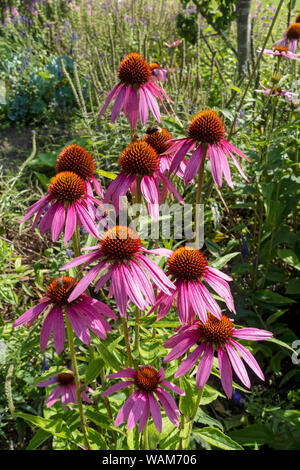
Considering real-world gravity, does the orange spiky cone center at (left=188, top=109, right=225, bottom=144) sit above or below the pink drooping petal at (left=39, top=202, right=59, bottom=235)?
above

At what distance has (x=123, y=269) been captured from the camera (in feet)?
3.23

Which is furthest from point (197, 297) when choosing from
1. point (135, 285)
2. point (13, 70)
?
point (13, 70)

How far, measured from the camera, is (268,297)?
2029 millimetres

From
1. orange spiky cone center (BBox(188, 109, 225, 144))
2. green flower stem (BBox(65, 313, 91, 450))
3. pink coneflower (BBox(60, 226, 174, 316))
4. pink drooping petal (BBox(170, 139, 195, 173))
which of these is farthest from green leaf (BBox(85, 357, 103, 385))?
orange spiky cone center (BBox(188, 109, 225, 144))

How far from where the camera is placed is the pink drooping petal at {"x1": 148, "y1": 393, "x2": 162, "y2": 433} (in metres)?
1.00

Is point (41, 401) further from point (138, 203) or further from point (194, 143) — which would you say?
point (194, 143)

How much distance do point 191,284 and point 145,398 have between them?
0.31 meters

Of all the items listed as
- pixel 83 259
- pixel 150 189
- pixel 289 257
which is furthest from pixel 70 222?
pixel 289 257

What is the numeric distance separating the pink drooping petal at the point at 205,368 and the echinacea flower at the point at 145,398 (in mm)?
63

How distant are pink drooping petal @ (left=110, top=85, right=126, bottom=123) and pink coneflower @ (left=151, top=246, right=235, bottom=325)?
54cm

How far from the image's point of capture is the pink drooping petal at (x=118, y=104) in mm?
1351

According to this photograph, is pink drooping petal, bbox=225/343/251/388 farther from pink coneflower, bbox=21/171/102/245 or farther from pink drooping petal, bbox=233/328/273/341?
pink coneflower, bbox=21/171/102/245

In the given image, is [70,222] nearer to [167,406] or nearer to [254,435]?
[167,406]

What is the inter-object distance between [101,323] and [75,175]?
413mm
